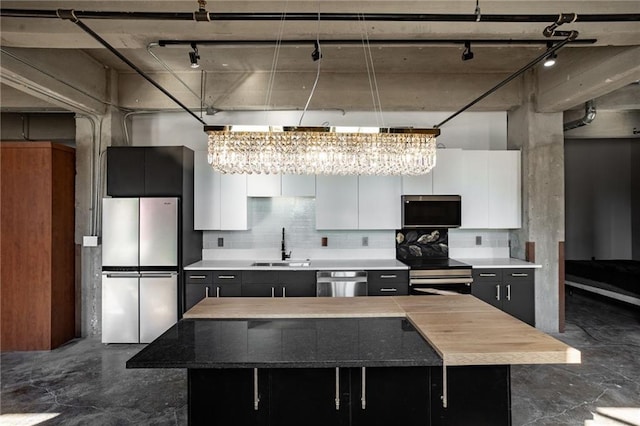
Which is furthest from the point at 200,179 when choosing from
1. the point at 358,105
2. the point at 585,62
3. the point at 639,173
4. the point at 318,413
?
the point at 639,173

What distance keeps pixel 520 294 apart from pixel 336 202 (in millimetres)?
2610

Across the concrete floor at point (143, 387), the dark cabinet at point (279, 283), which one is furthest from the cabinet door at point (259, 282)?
the concrete floor at point (143, 387)

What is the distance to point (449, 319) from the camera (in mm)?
2275

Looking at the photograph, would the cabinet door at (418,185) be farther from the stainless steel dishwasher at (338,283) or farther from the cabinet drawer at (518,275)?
the cabinet drawer at (518,275)

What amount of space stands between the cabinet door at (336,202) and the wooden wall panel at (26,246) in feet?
10.8

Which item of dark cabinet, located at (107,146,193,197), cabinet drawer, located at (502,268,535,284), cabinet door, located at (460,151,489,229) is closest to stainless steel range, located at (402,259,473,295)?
cabinet drawer, located at (502,268,535,284)

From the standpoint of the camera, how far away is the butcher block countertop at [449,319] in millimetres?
1760

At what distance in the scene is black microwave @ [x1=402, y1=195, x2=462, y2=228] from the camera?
15.1 feet

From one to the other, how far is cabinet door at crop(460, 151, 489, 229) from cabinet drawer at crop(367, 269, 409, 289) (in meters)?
1.18

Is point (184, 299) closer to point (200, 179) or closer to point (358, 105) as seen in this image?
point (200, 179)

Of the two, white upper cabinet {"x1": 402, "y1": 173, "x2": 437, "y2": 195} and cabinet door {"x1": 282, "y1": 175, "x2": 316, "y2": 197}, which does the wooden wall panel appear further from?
white upper cabinet {"x1": 402, "y1": 173, "x2": 437, "y2": 195}

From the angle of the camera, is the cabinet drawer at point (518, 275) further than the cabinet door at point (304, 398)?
Yes

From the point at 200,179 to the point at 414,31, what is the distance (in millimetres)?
3121

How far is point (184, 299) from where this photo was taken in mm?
4316
